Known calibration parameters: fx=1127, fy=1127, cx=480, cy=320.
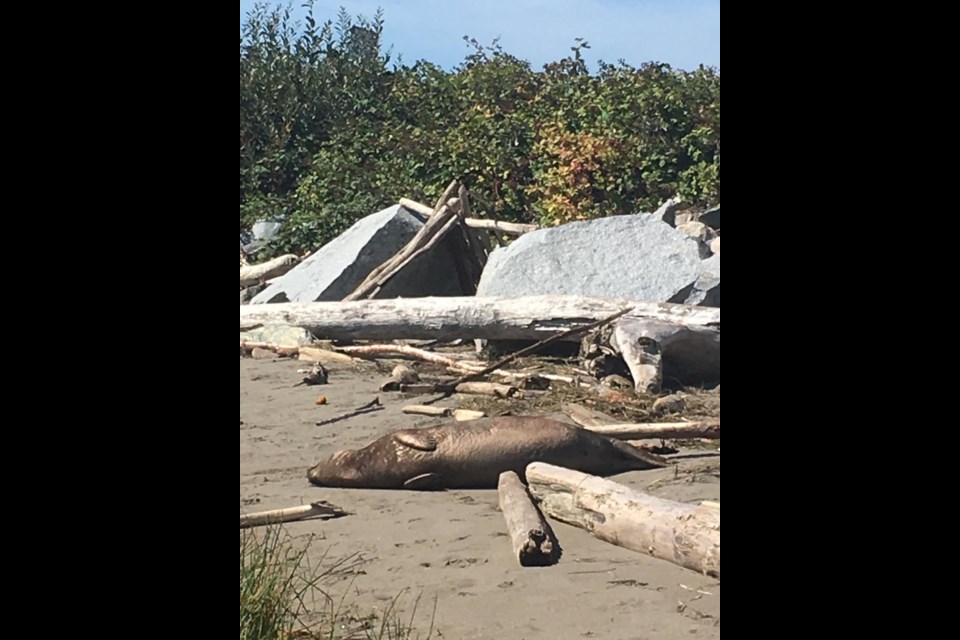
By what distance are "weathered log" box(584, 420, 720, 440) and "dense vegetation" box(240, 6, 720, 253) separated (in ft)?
23.5

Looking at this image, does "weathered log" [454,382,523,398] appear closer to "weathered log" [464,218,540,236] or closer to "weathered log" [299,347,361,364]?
"weathered log" [299,347,361,364]

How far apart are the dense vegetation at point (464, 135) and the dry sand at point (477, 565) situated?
7.76 meters

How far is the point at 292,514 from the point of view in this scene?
5.89m

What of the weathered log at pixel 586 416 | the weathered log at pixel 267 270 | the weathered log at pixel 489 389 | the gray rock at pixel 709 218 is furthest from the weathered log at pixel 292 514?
the gray rock at pixel 709 218

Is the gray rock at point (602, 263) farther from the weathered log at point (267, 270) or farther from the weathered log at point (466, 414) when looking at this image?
the weathered log at point (267, 270)

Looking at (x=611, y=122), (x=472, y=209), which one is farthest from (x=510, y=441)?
(x=611, y=122)

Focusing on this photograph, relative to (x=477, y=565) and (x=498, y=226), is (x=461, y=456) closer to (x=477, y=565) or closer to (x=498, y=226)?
(x=477, y=565)

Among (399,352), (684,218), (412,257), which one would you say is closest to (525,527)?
(399,352)

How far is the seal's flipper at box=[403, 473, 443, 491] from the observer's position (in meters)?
6.56

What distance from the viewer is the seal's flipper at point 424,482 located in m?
6.56

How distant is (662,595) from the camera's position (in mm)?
4801

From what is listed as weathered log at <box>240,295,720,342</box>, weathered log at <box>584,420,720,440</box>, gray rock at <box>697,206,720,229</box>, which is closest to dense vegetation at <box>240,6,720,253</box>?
gray rock at <box>697,206,720,229</box>

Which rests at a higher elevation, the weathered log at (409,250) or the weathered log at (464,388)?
the weathered log at (409,250)
